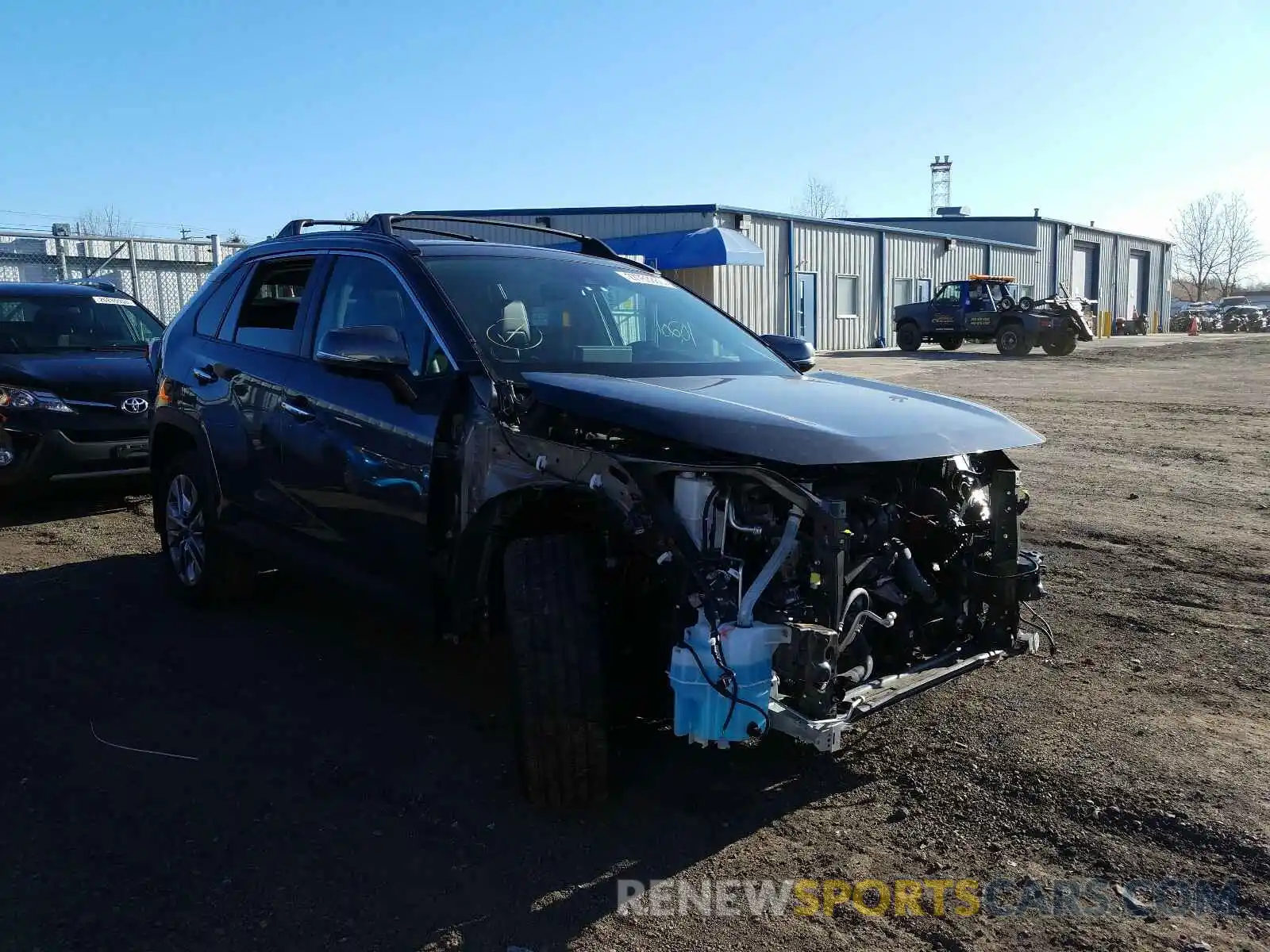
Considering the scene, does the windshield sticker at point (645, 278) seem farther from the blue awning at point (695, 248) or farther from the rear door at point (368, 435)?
the blue awning at point (695, 248)

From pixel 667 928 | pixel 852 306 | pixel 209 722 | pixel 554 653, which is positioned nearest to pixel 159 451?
pixel 209 722

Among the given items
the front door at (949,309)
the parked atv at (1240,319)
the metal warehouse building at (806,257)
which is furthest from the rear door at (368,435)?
the parked atv at (1240,319)

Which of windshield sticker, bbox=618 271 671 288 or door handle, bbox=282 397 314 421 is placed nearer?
door handle, bbox=282 397 314 421

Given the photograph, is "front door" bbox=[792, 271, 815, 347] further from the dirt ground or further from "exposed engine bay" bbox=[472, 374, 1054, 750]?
"exposed engine bay" bbox=[472, 374, 1054, 750]

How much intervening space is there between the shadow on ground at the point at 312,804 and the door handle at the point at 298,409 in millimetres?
745

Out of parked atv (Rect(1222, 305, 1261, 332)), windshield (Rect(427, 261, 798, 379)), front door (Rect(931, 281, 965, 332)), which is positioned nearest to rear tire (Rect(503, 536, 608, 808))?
windshield (Rect(427, 261, 798, 379))

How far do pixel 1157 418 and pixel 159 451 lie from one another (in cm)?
1205

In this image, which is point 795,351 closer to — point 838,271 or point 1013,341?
point 1013,341

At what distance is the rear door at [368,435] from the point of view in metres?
3.70

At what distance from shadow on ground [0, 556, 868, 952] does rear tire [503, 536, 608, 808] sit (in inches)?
6.4

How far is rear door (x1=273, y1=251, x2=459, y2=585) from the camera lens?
370cm

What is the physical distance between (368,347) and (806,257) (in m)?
28.3

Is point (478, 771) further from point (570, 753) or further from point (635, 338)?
point (635, 338)

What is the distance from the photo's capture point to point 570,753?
124 inches
